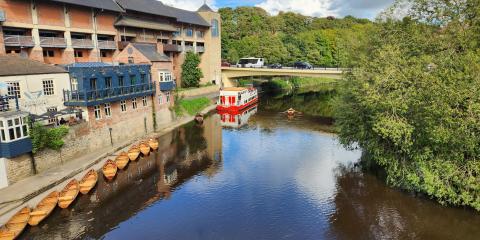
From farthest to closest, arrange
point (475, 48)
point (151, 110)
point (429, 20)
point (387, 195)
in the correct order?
point (151, 110)
point (387, 195)
point (429, 20)
point (475, 48)

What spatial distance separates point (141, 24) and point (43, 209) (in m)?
45.4

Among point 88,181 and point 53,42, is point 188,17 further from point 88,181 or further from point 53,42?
point 88,181

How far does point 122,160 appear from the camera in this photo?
116 feet

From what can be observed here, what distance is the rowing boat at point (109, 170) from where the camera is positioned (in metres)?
32.1

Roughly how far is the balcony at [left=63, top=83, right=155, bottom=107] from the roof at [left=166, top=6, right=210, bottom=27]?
1346 inches

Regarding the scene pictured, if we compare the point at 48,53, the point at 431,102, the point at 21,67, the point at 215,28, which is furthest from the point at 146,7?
the point at 431,102

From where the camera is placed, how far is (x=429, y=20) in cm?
2711

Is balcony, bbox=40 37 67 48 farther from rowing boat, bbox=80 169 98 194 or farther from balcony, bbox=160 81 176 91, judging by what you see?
rowing boat, bbox=80 169 98 194

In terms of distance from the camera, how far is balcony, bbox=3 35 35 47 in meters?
42.7

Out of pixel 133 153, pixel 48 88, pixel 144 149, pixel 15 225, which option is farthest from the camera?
pixel 144 149

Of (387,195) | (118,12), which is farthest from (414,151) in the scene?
(118,12)

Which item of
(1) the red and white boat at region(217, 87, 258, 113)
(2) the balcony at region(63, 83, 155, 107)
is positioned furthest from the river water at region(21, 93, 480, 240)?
(1) the red and white boat at region(217, 87, 258, 113)

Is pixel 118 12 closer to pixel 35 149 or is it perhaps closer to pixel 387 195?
pixel 35 149

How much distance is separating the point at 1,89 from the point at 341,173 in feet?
110
